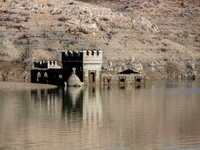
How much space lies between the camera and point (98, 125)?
3091 centimetres

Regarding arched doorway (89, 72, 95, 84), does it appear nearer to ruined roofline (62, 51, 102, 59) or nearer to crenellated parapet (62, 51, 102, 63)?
crenellated parapet (62, 51, 102, 63)

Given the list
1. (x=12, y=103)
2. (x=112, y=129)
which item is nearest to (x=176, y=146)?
(x=112, y=129)

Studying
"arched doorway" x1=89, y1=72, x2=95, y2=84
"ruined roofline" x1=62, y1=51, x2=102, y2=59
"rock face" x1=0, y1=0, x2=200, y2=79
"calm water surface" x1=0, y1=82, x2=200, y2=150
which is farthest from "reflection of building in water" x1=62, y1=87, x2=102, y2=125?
"rock face" x1=0, y1=0, x2=200, y2=79

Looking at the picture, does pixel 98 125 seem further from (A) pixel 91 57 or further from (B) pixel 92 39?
(B) pixel 92 39

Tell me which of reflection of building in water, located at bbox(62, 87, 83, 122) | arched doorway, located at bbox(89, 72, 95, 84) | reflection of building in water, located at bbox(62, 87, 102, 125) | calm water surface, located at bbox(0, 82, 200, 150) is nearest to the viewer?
calm water surface, located at bbox(0, 82, 200, 150)

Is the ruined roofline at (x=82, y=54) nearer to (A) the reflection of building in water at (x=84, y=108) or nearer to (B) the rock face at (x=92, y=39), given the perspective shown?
(A) the reflection of building in water at (x=84, y=108)

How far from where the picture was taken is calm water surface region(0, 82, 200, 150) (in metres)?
24.9

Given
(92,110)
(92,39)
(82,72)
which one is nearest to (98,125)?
(92,110)

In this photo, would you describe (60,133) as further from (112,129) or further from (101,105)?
(101,105)

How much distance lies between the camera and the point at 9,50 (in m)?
112

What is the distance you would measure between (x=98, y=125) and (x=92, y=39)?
89.7 metres

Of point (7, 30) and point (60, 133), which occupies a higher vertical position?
point (7, 30)

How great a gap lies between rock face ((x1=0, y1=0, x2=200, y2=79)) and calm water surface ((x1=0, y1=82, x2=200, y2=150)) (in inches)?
2323

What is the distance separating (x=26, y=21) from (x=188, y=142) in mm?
107864
